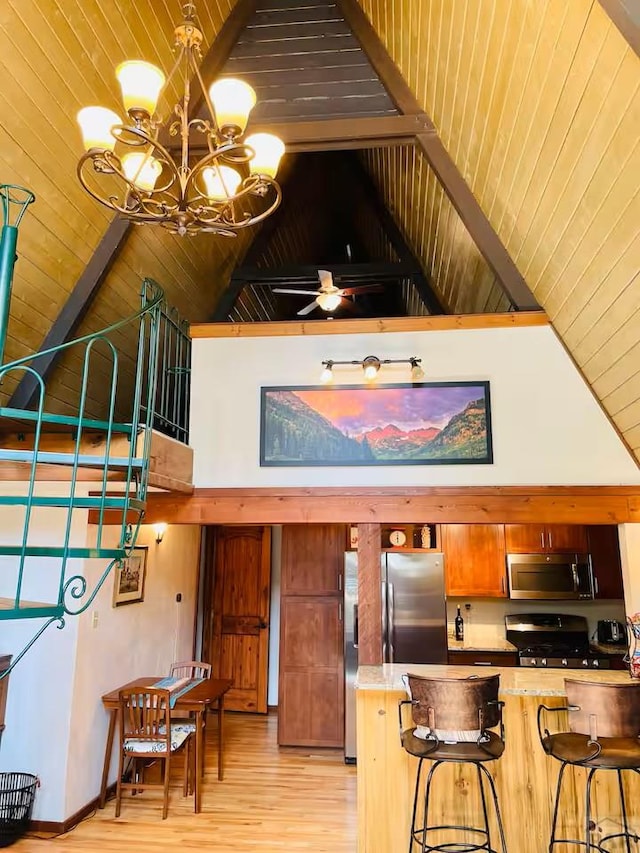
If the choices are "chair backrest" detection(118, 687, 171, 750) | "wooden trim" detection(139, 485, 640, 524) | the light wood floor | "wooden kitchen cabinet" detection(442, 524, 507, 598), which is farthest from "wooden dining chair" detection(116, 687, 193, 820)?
"wooden kitchen cabinet" detection(442, 524, 507, 598)

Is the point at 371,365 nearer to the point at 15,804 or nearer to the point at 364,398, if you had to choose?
the point at 364,398

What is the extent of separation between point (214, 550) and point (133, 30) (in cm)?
547

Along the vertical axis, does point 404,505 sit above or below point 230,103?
below

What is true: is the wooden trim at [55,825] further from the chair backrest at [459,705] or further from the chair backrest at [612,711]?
the chair backrest at [612,711]

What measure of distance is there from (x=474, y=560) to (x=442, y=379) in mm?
2318

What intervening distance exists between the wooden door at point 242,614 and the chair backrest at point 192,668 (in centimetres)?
126

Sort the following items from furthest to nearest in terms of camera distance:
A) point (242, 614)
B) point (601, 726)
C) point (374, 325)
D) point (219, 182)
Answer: point (242, 614)
point (374, 325)
point (601, 726)
point (219, 182)

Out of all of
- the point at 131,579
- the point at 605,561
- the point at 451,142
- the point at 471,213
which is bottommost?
the point at 131,579

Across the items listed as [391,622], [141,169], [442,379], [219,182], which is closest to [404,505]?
[442,379]

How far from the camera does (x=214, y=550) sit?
7.35 metres

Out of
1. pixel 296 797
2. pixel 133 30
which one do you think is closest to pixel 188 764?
pixel 296 797

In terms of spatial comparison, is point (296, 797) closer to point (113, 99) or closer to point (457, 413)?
point (457, 413)

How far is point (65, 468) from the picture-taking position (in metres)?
3.23

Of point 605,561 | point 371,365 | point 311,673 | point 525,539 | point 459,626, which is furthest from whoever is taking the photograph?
point 459,626
